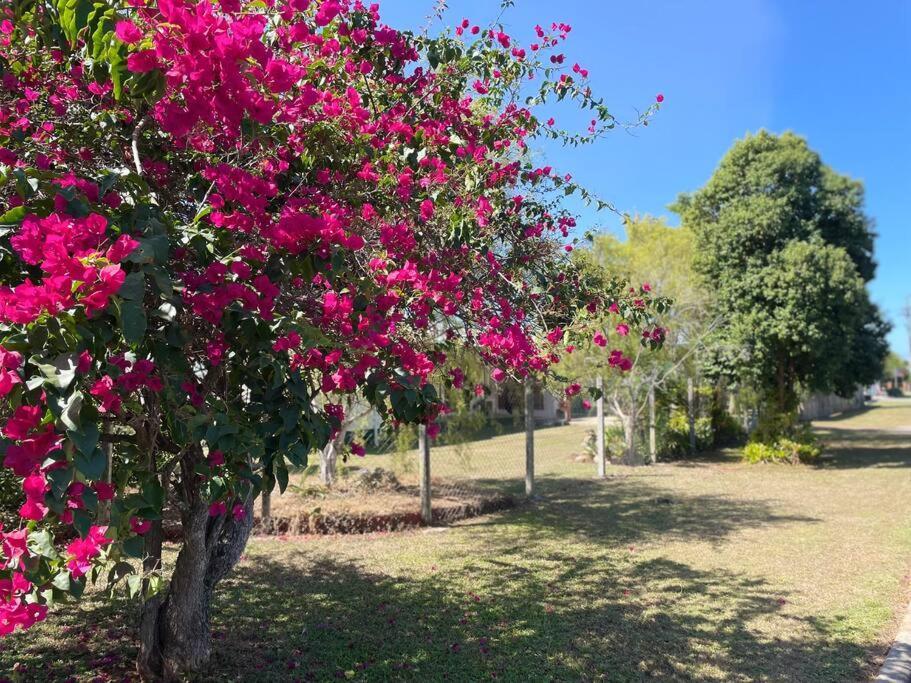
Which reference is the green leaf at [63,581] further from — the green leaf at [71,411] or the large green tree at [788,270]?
the large green tree at [788,270]

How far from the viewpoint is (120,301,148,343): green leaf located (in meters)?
1.45

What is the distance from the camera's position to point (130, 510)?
1.90 metres

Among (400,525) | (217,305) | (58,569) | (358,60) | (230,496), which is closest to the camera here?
(58,569)

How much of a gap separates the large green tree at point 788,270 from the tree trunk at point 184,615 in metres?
11.0

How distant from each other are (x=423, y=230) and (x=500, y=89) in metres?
1.33

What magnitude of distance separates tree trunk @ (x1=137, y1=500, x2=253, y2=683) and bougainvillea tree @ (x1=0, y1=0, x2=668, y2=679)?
0.05ft

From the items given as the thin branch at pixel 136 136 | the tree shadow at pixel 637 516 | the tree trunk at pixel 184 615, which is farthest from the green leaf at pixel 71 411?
the tree shadow at pixel 637 516

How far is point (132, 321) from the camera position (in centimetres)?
147

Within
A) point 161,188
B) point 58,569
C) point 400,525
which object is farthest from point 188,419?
point 400,525

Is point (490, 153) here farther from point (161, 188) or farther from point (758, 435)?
point (758, 435)

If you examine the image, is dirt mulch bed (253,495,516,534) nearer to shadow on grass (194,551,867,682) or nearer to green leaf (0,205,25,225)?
shadow on grass (194,551,867,682)

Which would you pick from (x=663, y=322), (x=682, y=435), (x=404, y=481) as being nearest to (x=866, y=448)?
(x=682, y=435)

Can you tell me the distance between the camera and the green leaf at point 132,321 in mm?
1445

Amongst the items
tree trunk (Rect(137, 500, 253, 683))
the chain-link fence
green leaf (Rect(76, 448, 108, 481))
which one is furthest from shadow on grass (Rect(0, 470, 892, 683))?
green leaf (Rect(76, 448, 108, 481))
